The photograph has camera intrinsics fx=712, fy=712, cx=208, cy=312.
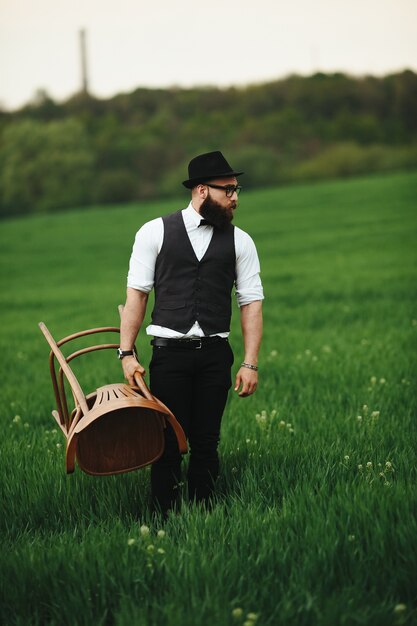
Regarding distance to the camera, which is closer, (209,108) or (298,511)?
(298,511)

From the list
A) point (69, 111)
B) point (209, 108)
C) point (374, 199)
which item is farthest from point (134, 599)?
point (69, 111)

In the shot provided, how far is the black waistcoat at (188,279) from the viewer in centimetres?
425

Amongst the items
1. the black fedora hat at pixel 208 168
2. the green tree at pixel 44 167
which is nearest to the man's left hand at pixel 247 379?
the black fedora hat at pixel 208 168

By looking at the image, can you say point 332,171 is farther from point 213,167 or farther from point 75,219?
point 213,167

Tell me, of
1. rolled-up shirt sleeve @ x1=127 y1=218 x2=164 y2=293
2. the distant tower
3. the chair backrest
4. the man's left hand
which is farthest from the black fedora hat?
the distant tower

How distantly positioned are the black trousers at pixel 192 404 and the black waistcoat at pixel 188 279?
18cm

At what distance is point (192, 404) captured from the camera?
4543 mm

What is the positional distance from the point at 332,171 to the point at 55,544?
147 ft

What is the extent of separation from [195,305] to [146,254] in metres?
0.43

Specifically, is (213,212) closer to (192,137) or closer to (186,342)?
(186,342)

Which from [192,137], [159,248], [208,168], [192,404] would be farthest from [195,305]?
[192,137]

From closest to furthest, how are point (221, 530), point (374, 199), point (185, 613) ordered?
point (185, 613), point (221, 530), point (374, 199)

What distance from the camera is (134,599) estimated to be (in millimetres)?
3297

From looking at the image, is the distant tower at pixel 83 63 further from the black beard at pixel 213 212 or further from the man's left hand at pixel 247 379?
the man's left hand at pixel 247 379
